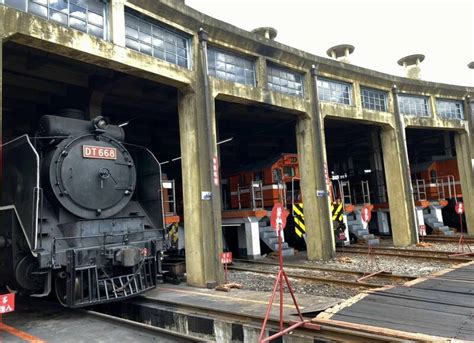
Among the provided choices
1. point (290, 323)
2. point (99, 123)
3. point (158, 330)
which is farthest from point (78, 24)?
point (290, 323)

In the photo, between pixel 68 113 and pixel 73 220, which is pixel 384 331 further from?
pixel 68 113

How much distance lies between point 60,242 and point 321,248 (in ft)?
26.1

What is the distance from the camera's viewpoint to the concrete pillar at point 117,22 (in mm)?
7531


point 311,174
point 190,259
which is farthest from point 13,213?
point 311,174

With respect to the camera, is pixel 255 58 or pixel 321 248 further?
pixel 321 248

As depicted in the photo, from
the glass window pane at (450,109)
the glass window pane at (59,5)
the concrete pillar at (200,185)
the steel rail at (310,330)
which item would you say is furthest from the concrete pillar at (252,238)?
the glass window pane at (450,109)

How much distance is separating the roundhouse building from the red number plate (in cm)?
171

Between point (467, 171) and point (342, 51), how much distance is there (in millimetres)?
8048

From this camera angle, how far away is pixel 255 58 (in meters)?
10.8

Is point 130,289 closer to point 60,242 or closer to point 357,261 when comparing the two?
point 60,242

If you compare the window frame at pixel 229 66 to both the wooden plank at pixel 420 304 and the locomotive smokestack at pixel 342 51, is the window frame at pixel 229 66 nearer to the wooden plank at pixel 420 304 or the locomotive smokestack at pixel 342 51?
the wooden plank at pixel 420 304

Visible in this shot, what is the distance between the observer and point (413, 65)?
19719 millimetres

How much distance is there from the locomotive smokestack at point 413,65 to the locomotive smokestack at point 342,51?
164 inches

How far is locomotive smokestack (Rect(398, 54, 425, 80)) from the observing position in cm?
1953
